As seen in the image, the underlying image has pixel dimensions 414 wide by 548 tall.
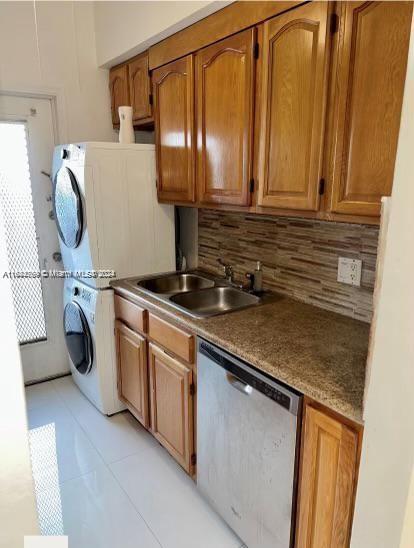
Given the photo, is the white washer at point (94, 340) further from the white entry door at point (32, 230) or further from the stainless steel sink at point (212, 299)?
the stainless steel sink at point (212, 299)

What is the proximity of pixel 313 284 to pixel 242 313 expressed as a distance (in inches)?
15.3

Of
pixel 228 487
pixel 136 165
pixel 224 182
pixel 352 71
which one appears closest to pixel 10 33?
pixel 136 165

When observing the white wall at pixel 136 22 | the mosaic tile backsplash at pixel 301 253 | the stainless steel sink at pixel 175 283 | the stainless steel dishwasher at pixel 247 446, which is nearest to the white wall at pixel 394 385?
the stainless steel dishwasher at pixel 247 446

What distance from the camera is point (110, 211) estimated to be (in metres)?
2.34

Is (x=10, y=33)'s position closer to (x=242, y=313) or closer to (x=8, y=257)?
(x=8, y=257)

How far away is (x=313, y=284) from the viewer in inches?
75.4

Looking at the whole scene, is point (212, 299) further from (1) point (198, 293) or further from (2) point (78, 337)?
(2) point (78, 337)

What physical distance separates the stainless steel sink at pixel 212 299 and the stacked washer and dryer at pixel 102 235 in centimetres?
49

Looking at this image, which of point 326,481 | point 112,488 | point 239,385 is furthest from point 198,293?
point 326,481

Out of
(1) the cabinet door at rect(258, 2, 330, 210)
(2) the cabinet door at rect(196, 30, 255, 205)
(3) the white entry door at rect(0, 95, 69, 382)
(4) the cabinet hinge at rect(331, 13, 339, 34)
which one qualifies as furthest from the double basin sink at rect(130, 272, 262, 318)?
(4) the cabinet hinge at rect(331, 13, 339, 34)

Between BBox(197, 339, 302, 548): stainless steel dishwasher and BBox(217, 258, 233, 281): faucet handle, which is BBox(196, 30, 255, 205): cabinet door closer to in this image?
BBox(217, 258, 233, 281): faucet handle

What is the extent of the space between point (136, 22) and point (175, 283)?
1.57 metres

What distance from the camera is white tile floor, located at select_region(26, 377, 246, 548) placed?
172cm

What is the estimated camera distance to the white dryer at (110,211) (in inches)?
89.0
